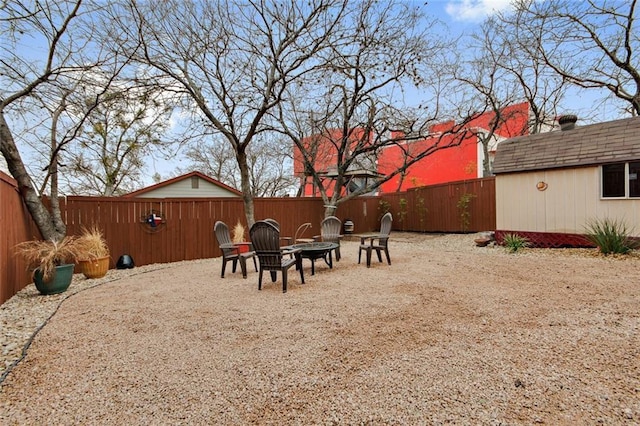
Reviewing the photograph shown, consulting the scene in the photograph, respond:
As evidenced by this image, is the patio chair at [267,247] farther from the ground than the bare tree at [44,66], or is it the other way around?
A: the bare tree at [44,66]

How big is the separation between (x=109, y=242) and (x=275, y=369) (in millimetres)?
6124

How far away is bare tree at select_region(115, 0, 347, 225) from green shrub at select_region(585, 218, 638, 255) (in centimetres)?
703

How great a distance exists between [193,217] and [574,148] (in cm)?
914

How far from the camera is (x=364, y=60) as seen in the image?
27.3 feet

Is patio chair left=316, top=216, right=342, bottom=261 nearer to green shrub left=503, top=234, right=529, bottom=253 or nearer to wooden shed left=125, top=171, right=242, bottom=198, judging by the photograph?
green shrub left=503, top=234, right=529, bottom=253

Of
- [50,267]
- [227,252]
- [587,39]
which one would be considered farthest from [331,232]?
[587,39]

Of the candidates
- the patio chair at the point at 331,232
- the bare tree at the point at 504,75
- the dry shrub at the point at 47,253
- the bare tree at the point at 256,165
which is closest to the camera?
the dry shrub at the point at 47,253

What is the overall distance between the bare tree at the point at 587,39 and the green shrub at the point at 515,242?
5683 mm

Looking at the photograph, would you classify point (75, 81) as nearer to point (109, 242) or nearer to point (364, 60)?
point (109, 242)

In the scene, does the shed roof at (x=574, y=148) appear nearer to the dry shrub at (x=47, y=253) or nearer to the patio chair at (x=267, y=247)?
the patio chair at (x=267, y=247)

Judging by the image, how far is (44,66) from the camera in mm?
5156

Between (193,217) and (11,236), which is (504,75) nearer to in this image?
(193,217)

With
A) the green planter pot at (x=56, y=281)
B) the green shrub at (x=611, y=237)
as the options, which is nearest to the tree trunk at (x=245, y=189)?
the green planter pot at (x=56, y=281)

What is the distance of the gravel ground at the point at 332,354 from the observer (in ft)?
5.91
